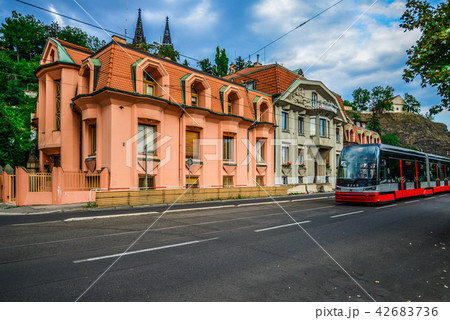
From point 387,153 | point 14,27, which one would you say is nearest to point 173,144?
point 387,153

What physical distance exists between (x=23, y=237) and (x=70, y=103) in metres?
14.6

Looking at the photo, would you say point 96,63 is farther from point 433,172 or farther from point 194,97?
point 433,172

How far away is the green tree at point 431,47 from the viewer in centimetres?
687

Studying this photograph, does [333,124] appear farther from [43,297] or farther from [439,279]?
[43,297]

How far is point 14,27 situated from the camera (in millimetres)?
53312

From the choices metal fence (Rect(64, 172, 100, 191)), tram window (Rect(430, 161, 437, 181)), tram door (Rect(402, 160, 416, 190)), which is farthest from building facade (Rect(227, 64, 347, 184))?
metal fence (Rect(64, 172, 100, 191))

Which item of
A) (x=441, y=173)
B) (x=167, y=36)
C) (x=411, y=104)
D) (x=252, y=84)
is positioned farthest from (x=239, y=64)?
(x=411, y=104)

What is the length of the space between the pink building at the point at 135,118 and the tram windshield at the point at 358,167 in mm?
10112

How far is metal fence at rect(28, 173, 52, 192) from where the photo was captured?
14938 millimetres

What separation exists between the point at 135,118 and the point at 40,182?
660cm

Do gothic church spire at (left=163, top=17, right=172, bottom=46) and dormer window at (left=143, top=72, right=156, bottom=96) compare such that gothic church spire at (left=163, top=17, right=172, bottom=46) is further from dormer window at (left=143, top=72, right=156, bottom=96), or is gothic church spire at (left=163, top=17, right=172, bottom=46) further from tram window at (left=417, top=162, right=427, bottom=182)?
tram window at (left=417, top=162, right=427, bottom=182)

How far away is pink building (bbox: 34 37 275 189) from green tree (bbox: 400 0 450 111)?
46.2 ft

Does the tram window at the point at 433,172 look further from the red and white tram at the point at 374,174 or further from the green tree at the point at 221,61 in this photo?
the green tree at the point at 221,61

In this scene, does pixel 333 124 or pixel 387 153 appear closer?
pixel 387 153
